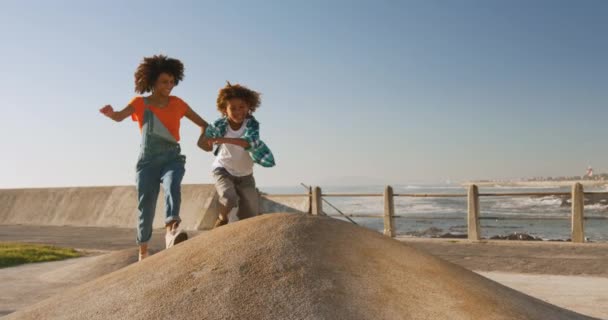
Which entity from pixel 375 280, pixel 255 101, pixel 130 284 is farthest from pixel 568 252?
pixel 130 284

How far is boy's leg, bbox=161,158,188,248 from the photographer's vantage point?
15.4 ft

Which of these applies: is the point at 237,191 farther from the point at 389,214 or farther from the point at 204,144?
the point at 389,214

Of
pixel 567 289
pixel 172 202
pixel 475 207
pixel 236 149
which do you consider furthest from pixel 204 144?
pixel 475 207

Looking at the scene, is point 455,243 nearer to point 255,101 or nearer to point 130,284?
point 255,101

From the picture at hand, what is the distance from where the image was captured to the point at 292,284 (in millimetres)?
3117

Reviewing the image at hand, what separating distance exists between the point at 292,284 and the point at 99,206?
586 inches

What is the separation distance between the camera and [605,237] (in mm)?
22031

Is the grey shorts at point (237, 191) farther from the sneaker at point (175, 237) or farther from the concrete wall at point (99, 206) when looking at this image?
the concrete wall at point (99, 206)

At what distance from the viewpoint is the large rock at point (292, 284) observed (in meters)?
2.98

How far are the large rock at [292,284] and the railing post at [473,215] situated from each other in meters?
7.59

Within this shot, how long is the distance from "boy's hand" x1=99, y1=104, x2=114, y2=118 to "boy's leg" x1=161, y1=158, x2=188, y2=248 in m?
0.64

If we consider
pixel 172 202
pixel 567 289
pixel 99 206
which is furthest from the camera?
pixel 99 206

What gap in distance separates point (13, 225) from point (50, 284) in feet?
42.3

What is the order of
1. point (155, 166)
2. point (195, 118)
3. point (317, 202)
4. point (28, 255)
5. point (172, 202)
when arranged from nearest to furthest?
point (172, 202)
point (155, 166)
point (195, 118)
point (28, 255)
point (317, 202)
